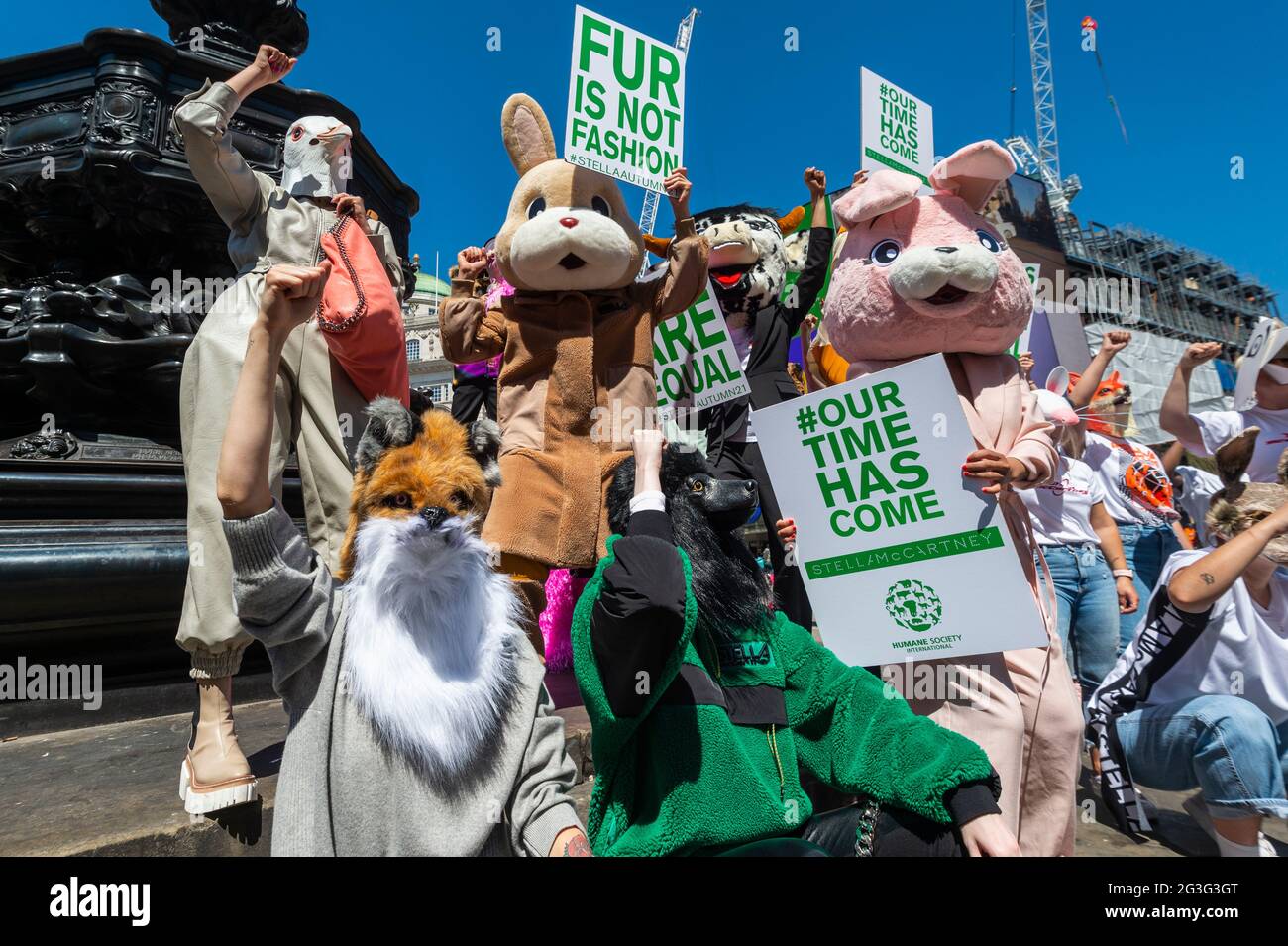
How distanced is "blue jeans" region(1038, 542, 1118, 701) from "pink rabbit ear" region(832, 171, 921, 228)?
93.3 inches

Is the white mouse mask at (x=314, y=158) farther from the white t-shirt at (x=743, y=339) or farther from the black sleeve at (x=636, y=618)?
the black sleeve at (x=636, y=618)

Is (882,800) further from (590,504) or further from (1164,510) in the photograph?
(1164,510)

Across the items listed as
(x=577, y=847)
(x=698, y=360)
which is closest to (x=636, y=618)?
(x=577, y=847)

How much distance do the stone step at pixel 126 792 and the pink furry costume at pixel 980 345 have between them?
4.60 ft

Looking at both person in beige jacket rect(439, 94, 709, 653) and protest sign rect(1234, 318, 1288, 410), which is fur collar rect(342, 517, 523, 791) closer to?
person in beige jacket rect(439, 94, 709, 653)

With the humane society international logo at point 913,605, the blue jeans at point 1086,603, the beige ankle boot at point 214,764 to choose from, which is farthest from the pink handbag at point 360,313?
the blue jeans at point 1086,603

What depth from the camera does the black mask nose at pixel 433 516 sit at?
65.1 inches

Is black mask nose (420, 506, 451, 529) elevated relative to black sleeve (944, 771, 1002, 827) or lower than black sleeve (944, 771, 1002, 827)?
elevated

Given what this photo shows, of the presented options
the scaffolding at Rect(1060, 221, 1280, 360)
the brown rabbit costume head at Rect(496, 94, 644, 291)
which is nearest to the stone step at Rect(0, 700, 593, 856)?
the brown rabbit costume head at Rect(496, 94, 644, 291)

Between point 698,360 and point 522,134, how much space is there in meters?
1.37

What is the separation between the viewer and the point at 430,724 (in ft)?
5.08

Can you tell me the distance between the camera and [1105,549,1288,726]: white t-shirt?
2721 mm

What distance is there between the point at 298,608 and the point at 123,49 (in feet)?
17.6
